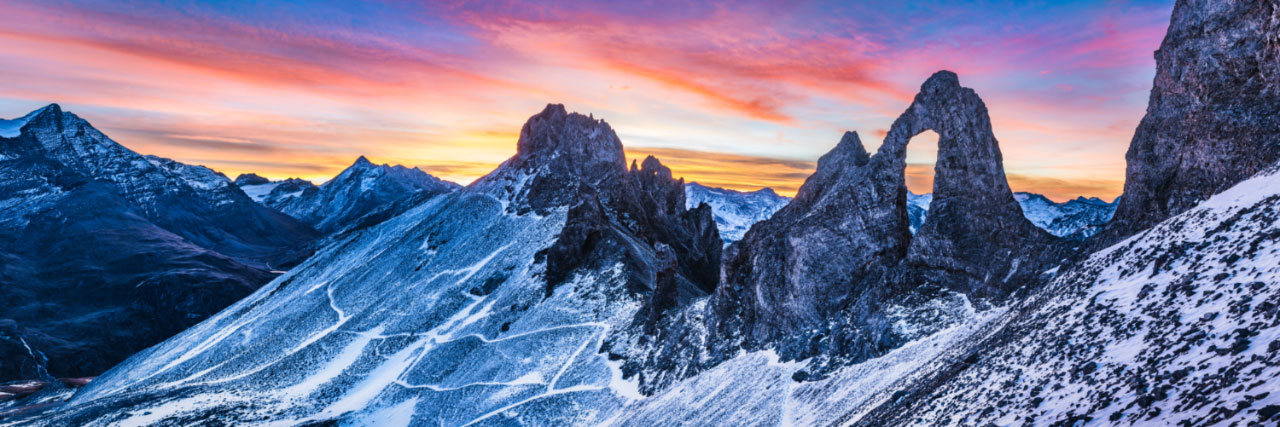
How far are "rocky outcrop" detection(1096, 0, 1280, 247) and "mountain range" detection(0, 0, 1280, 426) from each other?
12 cm

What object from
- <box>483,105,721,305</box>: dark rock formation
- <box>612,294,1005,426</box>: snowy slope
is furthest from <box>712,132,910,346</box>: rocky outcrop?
<box>483,105,721,305</box>: dark rock formation

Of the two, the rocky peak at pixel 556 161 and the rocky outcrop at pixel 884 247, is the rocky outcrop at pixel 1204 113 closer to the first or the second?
the rocky outcrop at pixel 884 247

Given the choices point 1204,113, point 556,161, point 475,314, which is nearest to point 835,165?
point 1204,113

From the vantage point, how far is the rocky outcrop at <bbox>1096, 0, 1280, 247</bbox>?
3381 cm

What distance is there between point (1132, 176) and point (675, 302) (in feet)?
157

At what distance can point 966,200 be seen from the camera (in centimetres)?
5034

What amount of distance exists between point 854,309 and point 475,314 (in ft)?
216

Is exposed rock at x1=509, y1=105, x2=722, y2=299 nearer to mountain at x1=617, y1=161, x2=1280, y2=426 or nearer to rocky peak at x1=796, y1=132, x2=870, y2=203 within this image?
rocky peak at x1=796, y1=132, x2=870, y2=203

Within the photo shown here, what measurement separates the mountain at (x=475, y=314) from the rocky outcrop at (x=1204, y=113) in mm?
45185

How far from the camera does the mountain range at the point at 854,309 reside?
80.4 ft

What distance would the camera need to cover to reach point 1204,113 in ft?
121

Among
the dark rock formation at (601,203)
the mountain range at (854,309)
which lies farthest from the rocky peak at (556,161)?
the mountain range at (854,309)

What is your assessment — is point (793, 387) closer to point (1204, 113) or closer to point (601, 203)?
point (1204, 113)

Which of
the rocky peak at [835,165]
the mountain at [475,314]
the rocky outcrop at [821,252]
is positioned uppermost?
the rocky peak at [835,165]
